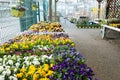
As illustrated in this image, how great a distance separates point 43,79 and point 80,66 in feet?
1.34

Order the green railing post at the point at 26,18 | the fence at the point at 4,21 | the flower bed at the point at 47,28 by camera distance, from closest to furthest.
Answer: the fence at the point at 4,21 → the flower bed at the point at 47,28 → the green railing post at the point at 26,18

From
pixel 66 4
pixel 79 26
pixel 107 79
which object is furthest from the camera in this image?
pixel 66 4

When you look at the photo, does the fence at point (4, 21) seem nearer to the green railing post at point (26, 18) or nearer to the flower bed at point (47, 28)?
the flower bed at point (47, 28)

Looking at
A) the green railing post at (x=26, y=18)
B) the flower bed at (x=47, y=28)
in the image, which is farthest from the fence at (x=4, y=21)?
the green railing post at (x=26, y=18)

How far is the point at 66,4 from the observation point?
2278 centimetres

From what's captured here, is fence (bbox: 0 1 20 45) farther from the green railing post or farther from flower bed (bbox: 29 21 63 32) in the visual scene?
the green railing post

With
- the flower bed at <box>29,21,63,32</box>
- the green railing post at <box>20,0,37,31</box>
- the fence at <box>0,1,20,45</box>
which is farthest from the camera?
the green railing post at <box>20,0,37,31</box>

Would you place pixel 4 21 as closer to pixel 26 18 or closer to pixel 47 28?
pixel 47 28

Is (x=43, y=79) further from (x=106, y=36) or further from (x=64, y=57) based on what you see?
(x=106, y=36)

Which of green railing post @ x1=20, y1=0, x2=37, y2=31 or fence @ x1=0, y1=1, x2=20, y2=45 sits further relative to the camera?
green railing post @ x1=20, y1=0, x2=37, y2=31

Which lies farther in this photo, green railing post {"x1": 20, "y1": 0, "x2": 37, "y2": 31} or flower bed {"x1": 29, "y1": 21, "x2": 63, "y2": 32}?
green railing post {"x1": 20, "y1": 0, "x2": 37, "y2": 31}

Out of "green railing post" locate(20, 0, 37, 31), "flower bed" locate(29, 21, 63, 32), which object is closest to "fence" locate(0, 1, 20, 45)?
"flower bed" locate(29, 21, 63, 32)

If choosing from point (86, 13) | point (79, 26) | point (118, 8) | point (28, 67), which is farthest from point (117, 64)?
point (86, 13)

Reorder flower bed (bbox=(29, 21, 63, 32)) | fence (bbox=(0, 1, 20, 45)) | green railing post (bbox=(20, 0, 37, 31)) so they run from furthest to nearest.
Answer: green railing post (bbox=(20, 0, 37, 31)) < flower bed (bbox=(29, 21, 63, 32)) < fence (bbox=(0, 1, 20, 45))
